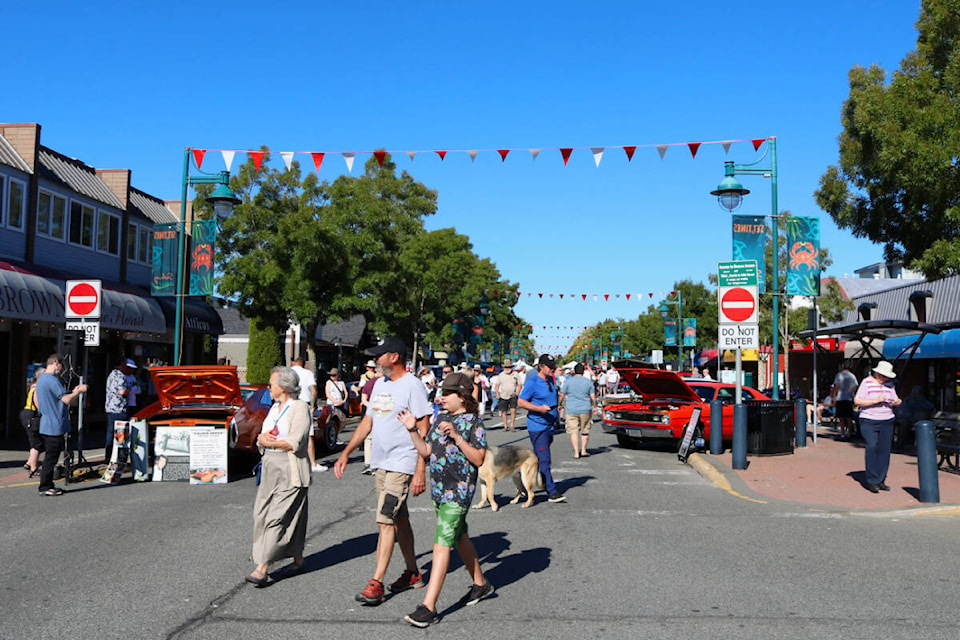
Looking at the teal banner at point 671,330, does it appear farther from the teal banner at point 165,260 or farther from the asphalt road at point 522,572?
the asphalt road at point 522,572

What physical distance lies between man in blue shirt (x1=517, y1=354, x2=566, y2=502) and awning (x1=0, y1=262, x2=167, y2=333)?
9.25 metres

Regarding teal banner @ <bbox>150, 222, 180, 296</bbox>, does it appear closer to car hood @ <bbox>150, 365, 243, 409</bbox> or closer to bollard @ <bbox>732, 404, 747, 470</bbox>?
car hood @ <bbox>150, 365, 243, 409</bbox>

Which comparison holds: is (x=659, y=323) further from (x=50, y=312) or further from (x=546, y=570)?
(x=546, y=570)

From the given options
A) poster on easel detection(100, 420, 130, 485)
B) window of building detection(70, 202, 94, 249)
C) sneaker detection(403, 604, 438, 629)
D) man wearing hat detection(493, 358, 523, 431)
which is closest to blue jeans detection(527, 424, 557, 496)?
sneaker detection(403, 604, 438, 629)

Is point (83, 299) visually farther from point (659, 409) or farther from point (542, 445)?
point (659, 409)

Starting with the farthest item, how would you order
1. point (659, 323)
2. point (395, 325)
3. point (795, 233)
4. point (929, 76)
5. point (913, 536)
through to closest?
point (659, 323)
point (395, 325)
point (795, 233)
point (929, 76)
point (913, 536)

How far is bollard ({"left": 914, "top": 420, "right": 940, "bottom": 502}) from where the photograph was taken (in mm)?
10195

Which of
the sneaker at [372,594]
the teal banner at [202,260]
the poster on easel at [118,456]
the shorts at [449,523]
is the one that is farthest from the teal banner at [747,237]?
the sneaker at [372,594]

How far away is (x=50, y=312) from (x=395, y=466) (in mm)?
14303

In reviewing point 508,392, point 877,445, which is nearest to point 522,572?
point 877,445

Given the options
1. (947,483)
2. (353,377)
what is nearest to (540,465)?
(947,483)

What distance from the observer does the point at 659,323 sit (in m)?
84.8

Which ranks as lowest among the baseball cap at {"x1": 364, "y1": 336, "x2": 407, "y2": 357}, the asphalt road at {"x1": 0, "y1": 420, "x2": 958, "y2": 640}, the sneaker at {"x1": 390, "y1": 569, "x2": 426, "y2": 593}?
the asphalt road at {"x1": 0, "y1": 420, "x2": 958, "y2": 640}

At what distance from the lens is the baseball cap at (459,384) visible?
5742 mm
